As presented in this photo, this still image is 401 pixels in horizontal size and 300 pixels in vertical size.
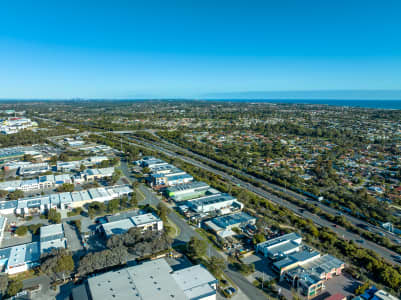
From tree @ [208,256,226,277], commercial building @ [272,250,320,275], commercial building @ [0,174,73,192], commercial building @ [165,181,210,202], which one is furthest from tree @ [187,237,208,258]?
commercial building @ [0,174,73,192]

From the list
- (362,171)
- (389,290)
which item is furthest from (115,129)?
(389,290)

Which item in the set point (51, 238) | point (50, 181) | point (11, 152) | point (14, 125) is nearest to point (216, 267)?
point (51, 238)

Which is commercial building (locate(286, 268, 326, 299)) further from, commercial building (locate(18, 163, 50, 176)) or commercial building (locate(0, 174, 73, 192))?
commercial building (locate(18, 163, 50, 176))

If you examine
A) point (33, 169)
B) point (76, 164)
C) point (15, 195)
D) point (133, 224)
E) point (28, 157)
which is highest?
point (28, 157)

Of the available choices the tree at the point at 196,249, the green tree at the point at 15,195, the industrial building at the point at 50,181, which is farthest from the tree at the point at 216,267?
the industrial building at the point at 50,181

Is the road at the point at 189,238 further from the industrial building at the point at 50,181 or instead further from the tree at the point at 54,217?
the tree at the point at 54,217

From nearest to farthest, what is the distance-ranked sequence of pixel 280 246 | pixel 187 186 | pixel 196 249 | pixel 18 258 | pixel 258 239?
pixel 18 258, pixel 196 249, pixel 280 246, pixel 258 239, pixel 187 186

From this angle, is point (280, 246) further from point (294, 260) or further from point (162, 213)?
point (162, 213)

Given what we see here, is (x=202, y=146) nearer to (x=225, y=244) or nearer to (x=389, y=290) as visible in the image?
(x=225, y=244)
